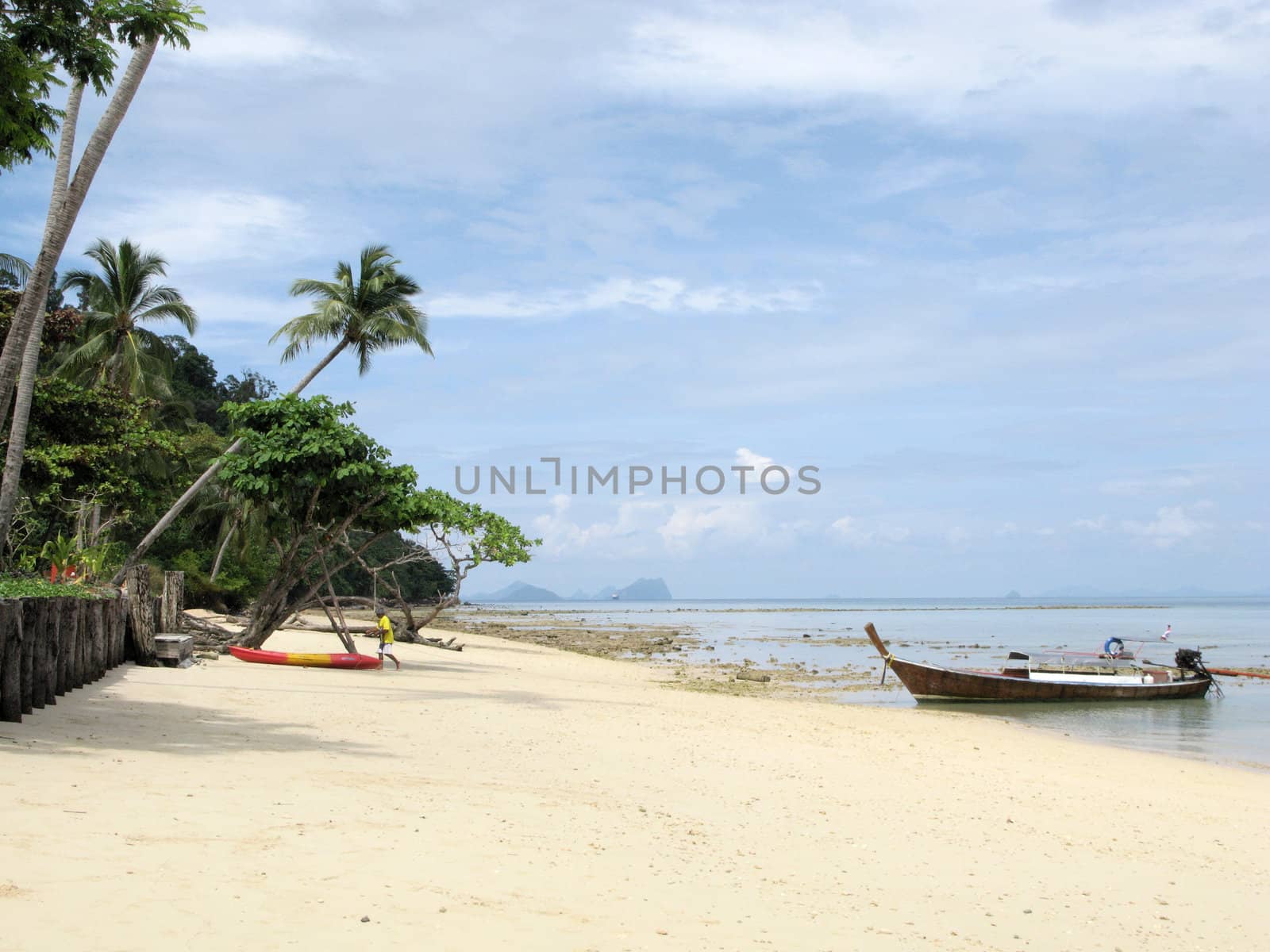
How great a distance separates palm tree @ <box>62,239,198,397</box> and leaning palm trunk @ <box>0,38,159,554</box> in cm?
1349

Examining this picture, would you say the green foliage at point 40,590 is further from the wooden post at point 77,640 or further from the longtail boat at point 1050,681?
the longtail boat at point 1050,681

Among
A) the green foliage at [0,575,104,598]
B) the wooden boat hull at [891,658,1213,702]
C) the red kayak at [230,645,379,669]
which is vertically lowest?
the wooden boat hull at [891,658,1213,702]

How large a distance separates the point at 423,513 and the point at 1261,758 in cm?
1442

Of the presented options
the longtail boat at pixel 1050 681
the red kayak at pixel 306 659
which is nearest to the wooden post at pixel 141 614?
the red kayak at pixel 306 659

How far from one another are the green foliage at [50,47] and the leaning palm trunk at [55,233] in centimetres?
149

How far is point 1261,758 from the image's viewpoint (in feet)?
53.0

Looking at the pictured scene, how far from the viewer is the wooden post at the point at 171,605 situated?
Answer: 17111 millimetres

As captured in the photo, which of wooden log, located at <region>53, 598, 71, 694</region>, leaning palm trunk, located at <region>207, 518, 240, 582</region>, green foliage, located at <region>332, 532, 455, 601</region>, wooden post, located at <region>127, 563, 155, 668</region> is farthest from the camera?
green foliage, located at <region>332, 532, 455, 601</region>

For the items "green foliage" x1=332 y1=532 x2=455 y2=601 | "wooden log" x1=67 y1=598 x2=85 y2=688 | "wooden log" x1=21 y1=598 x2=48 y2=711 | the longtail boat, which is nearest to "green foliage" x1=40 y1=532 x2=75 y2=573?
"wooden log" x1=67 y1=598 x2=85 y2=688

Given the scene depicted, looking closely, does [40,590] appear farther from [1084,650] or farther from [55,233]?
[1084,650]

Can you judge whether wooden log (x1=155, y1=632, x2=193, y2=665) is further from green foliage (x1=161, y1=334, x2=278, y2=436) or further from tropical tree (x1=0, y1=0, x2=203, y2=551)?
green foliage (x1=161, y1=334, x2=278, y2=436)

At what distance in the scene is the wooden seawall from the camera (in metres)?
8.17

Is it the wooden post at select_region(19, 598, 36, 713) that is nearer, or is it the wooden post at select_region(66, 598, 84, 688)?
the wooden post at select_region(19, 598, 36, 713)

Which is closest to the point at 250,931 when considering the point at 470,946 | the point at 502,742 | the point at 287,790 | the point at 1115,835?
the point at 470,946
